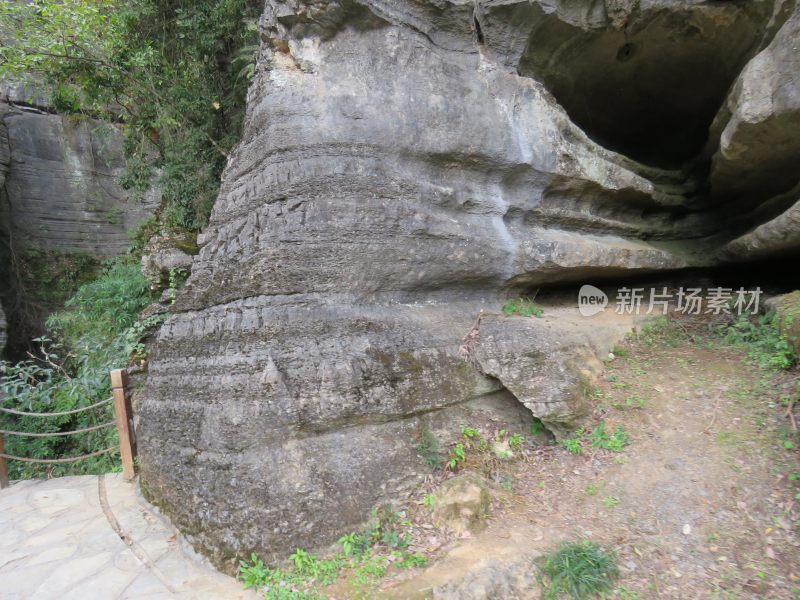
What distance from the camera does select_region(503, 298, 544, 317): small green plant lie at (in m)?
4.66

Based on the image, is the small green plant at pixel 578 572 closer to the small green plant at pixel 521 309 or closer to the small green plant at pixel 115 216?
the small green plant at pixel 521 309

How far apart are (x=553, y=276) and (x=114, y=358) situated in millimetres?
7475

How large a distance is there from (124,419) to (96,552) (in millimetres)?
1677

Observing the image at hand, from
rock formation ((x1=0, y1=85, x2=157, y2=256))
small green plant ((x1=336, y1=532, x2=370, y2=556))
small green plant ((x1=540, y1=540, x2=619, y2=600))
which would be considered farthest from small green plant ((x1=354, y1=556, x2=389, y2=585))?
rock formation ((x1=0, y1=85, x2=157, y2=256))

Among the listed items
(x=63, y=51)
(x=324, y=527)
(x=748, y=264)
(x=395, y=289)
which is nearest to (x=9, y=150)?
(x=63, y=51)

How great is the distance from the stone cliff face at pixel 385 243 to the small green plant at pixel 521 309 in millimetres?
130

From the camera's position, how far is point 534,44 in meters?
5.21

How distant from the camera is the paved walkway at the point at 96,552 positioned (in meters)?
3.03

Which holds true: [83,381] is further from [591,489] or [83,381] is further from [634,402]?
[634,402]

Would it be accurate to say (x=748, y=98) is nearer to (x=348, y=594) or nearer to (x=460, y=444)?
(x=460, y=444)

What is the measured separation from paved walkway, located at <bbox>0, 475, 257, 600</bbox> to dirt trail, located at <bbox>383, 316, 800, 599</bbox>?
1.63m

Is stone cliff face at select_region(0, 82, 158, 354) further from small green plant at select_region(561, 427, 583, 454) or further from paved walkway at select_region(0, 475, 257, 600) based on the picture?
small green plant at select_region(561, 427, 583, 454)

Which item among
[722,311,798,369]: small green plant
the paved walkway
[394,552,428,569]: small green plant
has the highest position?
[722,311,798,369]: small green plant

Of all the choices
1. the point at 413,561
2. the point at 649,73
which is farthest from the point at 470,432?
the point at 649,73
